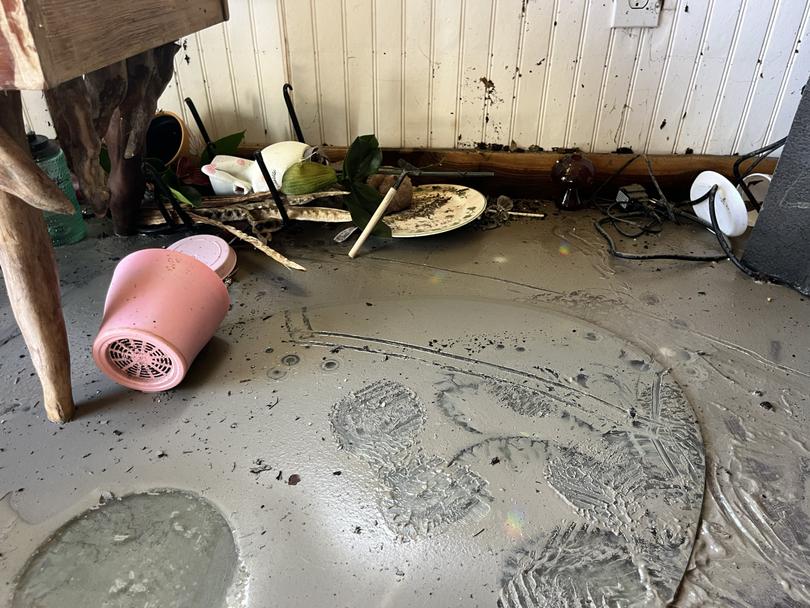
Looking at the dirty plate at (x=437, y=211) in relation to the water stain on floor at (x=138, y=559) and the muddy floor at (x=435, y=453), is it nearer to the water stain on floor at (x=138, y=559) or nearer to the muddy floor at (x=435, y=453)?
the muddy floor at (x=435, y=453)

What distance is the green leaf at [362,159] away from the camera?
163 cm

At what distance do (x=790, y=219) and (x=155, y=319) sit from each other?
139 centimetres

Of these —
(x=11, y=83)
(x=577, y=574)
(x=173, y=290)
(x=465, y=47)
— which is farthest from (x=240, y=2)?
(x=577, y=574)

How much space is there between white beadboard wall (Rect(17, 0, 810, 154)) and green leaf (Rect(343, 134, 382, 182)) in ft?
0.64

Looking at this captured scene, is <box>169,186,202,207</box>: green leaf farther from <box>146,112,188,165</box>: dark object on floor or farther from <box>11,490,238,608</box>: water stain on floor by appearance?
<box>11,490,238,608</box>: water stain on floor

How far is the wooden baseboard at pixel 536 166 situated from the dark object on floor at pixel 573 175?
0.07m

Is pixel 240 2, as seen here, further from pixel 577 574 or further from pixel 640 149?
pixel 577 574

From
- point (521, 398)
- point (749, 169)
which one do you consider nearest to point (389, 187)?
point (521, 398)

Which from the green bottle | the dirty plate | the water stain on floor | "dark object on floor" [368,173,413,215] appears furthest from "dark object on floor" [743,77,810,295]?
the green bottle

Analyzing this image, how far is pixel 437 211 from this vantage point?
5.57ft

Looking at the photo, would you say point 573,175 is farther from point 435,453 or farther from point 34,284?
point 34,284

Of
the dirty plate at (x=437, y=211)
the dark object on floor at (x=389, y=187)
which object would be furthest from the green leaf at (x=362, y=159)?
the dirty plate at (x=437, y=211)

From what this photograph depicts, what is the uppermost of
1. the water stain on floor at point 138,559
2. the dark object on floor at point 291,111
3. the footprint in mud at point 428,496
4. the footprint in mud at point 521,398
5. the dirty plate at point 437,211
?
the dark object on floor at point 291,111

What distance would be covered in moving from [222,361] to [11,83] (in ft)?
2.09
